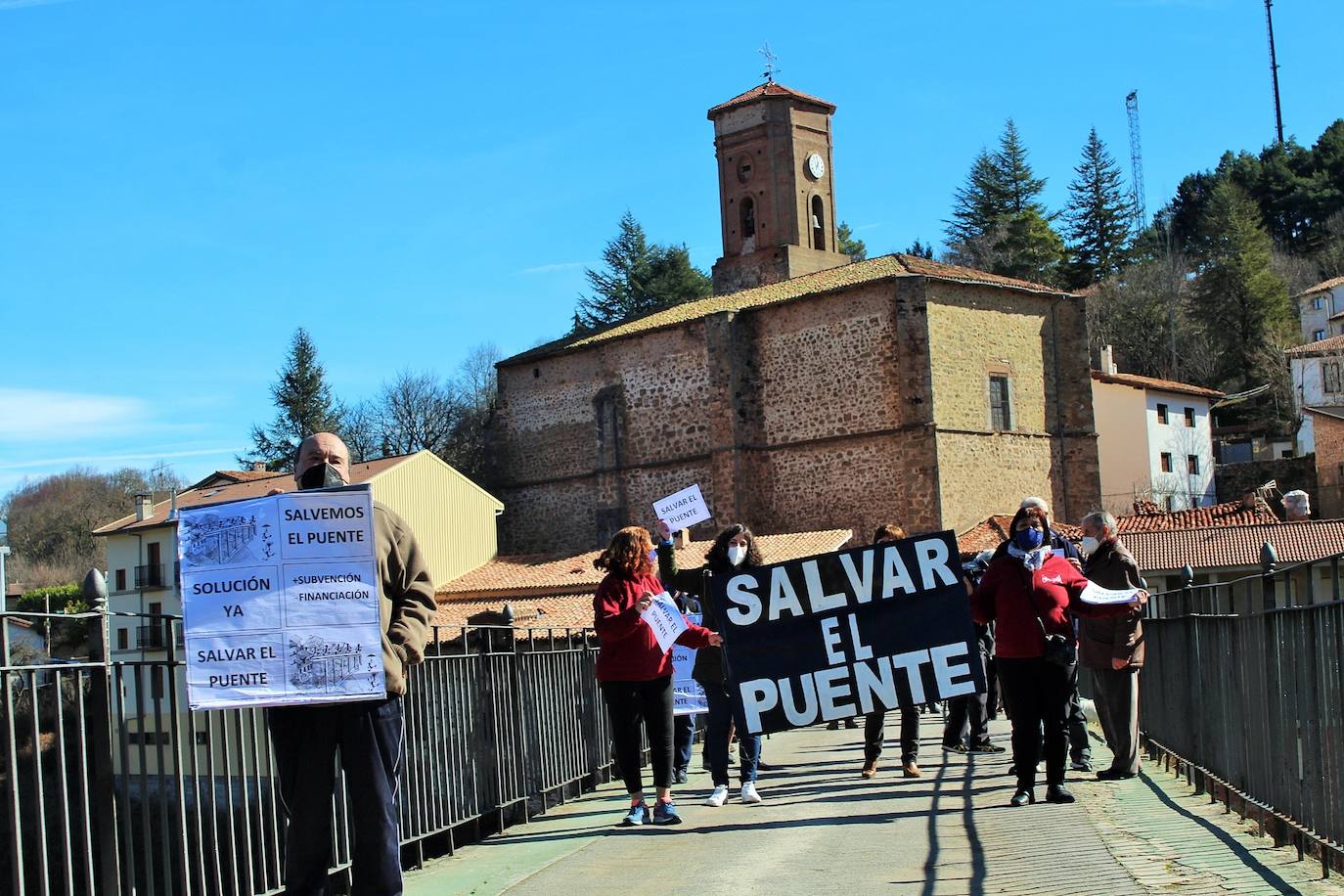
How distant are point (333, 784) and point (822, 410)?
41.5 m

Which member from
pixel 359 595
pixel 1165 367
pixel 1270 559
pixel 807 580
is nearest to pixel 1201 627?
pixel 1270 559

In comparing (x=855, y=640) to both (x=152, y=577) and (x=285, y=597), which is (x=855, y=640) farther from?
(x=152, y=577)

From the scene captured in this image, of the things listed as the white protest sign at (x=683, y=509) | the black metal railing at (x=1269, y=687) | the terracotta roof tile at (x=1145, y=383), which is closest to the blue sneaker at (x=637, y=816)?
the black metal railing at (x=1269, y=687)

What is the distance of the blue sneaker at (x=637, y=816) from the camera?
8.75 meters

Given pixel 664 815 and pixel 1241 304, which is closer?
pixel 664 815

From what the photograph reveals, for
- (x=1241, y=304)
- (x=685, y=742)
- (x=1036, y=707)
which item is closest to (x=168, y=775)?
(x=1036, y=707)

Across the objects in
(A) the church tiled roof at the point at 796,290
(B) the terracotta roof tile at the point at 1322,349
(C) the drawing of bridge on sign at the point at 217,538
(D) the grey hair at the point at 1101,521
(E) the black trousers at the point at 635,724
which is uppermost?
(A) the church tiled roof at the point at 796,290

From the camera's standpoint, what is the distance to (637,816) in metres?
8.77

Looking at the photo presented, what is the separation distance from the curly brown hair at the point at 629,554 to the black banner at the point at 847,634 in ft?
2.49

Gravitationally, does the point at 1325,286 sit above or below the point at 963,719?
above

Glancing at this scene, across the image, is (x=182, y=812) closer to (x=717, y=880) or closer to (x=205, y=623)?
(x=205, y=623)

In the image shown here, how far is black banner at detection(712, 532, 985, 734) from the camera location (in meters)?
9.34

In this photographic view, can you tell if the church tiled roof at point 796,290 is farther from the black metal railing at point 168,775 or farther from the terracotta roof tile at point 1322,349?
the black metal railing at point 168,775

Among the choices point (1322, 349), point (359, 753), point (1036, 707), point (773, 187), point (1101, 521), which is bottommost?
point (1036, 707)
